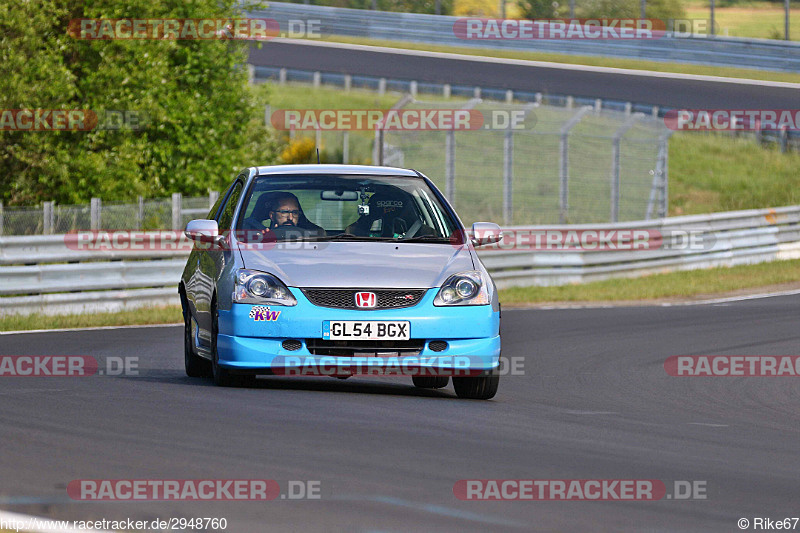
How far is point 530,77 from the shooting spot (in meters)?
46.7

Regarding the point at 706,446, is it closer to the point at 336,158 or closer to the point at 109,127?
the point at 109,127

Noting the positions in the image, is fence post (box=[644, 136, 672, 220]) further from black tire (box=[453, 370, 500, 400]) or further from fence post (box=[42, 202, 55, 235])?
black tire (box=[453, 370, 500, 400])

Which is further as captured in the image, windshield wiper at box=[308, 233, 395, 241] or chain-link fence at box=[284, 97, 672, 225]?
chain-link fence at box=[284, 97, 672, 225]

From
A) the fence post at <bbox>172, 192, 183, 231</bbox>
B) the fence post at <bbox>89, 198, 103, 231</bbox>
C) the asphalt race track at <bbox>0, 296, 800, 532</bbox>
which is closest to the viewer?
the asphalt race track at <bbox>0, 296, 800, 532</bbox>

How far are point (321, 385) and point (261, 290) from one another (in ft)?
4.34

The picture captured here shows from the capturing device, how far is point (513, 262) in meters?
22.7

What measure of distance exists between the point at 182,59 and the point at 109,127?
239 cm

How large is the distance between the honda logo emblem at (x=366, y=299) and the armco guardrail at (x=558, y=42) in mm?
37452

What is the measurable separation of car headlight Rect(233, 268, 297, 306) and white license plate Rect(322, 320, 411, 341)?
0.28 m

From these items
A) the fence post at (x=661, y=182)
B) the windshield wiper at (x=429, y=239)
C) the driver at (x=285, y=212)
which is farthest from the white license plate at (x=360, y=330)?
the fence post at (x=661, y=182)

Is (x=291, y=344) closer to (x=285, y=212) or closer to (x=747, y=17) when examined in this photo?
(x=285, y=212)

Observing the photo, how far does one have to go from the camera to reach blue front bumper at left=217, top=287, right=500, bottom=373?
9.17 m

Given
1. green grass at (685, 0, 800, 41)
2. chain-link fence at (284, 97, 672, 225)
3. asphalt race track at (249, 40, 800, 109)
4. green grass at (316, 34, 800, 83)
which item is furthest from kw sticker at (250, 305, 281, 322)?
green grass at (685, 0, 800, 41)

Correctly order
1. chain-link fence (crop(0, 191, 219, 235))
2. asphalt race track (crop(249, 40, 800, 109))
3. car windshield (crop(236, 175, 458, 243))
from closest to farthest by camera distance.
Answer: car windshield (crop(236, 175, 458, 243))
chain-link fence (crop(0, 191, 219, 235))
asphalt race track (crop(249, 40, 800, 109))
